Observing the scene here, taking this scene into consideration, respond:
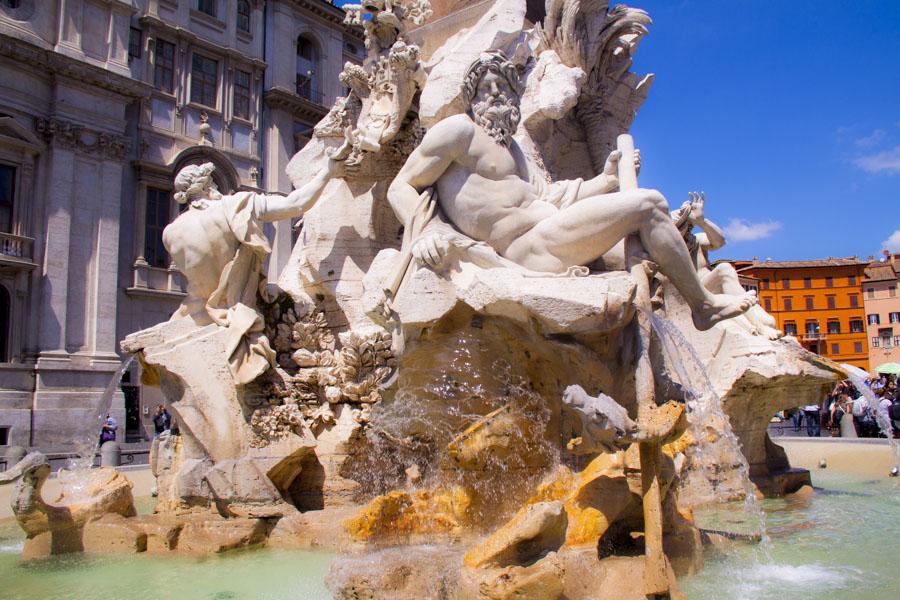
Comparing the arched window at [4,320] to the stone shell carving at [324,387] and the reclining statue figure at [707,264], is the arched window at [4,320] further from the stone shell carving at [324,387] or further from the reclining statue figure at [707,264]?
the reclining statue figure at [707,264]

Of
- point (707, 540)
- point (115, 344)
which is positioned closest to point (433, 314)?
point (707, 540)

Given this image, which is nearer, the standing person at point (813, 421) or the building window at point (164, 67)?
the standing person at point (813, 421)

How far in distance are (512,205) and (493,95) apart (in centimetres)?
80

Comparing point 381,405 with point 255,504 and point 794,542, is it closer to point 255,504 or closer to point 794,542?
point 255,504

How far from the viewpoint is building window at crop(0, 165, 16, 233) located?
19250mm

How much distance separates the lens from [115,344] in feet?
68.1

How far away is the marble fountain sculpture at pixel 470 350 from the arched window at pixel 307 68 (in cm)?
2122

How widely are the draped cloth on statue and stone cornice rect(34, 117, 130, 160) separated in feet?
53.9

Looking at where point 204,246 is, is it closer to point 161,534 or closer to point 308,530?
point 161,534

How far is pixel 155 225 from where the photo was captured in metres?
23.0

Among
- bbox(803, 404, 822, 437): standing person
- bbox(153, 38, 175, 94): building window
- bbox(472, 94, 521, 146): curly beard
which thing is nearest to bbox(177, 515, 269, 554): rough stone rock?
bbox(472, 94, 521, 146): curly beard

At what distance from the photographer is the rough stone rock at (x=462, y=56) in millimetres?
6035

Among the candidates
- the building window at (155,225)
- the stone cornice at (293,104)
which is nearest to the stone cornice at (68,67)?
the building window at (155,225)

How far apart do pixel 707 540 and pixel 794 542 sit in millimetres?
944
